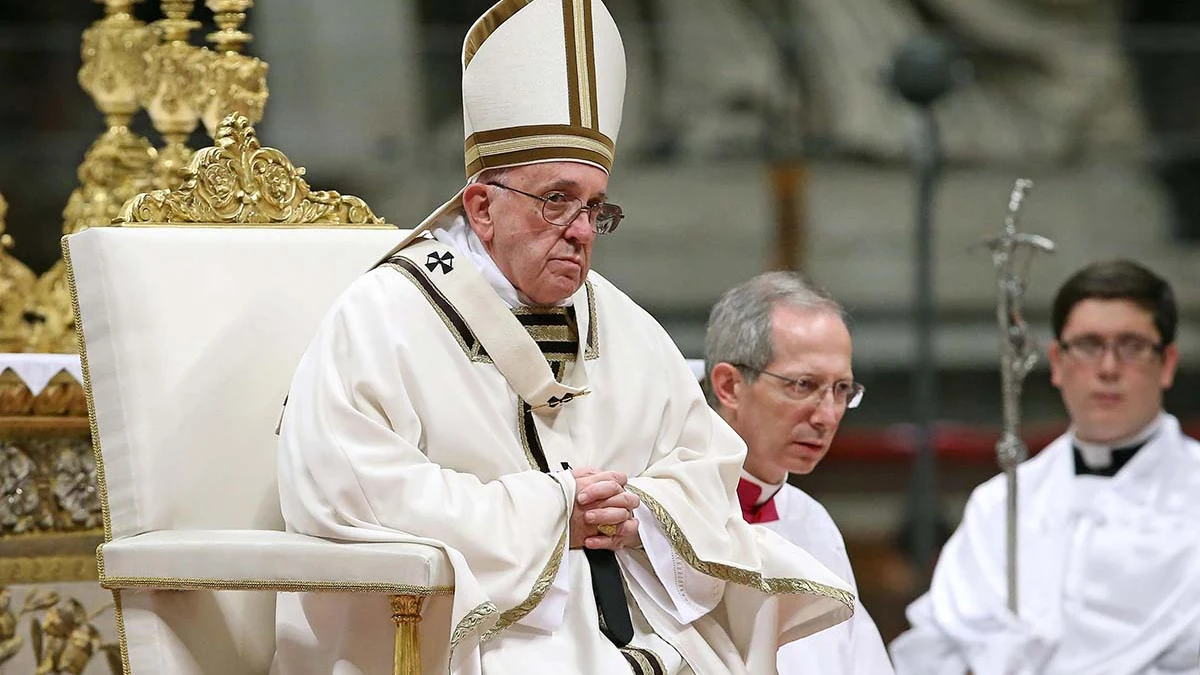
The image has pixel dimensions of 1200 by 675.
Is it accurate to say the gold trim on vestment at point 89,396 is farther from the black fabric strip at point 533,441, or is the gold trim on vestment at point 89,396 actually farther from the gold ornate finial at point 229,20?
the gold ornate finial at point 229,20

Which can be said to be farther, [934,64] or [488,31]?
[934,64]

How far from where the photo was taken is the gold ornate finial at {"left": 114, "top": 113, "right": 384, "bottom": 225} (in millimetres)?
4074

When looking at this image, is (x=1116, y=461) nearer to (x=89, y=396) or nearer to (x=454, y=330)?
(x=454, y=330)

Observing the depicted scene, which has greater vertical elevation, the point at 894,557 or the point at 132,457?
the point at 132,457

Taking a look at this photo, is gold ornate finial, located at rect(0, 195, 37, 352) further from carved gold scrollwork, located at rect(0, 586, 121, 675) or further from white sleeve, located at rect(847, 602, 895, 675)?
white sleeve, located at rect(847, 602, 895, 675)

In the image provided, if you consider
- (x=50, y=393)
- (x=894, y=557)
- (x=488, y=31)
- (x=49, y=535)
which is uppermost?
(x=488, y=31)

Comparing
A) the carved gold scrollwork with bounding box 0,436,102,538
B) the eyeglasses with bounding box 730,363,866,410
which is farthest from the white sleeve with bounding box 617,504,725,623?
the carved gold scrollwork with bounding box 0,436,102,538

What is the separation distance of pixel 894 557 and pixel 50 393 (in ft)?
15.1

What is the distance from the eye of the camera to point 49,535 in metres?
5.41

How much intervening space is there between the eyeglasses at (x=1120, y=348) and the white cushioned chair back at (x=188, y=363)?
2.53 metres

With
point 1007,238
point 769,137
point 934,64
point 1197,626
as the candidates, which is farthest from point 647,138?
point 1197,626

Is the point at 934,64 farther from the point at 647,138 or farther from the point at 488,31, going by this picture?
the point at 488,31

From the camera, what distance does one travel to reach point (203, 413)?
12.8 feet

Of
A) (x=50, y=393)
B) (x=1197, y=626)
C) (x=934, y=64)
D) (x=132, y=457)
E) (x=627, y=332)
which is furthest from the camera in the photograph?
(x=934, y=64)
